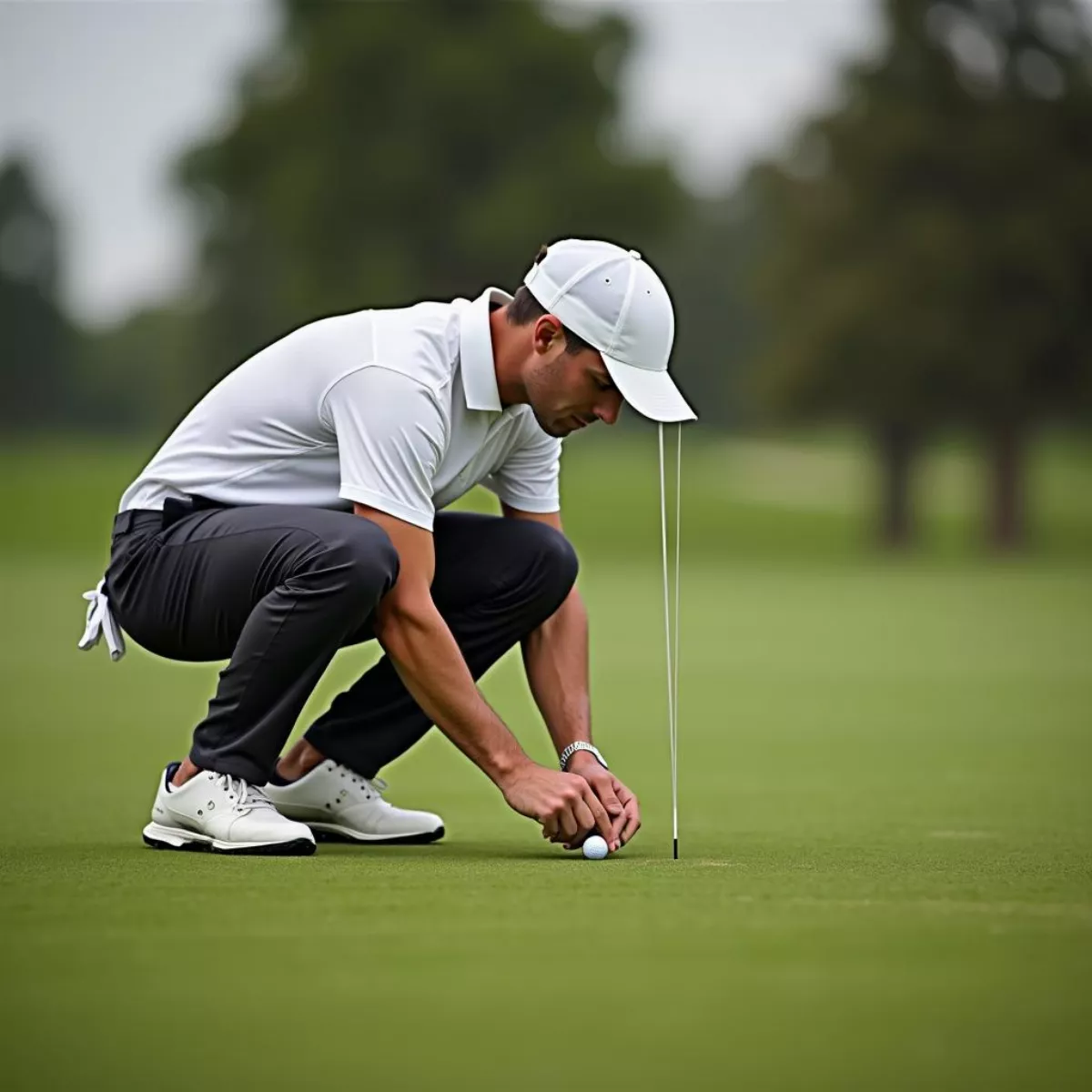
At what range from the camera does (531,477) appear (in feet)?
15.9

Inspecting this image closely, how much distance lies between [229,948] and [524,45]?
42.0 m

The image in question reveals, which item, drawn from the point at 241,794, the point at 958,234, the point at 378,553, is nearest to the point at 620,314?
the point at 378,553

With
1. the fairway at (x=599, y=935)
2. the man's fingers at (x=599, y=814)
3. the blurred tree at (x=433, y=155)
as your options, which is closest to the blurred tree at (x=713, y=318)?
the blurred tree at (x=433, y=155)

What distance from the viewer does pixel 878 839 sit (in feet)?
16.0

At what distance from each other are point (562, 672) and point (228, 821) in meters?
0.87

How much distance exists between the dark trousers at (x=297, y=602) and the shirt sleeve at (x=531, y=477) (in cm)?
10

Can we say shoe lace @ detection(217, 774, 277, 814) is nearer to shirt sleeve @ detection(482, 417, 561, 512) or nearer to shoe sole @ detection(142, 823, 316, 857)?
shoe sole @ detection(142, 823, 316, 857)

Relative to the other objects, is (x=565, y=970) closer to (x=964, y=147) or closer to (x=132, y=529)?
(x=132, y=529)

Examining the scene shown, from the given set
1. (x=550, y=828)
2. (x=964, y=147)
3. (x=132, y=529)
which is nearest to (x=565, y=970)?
(x=550, y=828)


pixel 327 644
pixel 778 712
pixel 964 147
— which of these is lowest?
pixel 778 712

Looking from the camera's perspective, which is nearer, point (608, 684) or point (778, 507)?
point (608, 684)

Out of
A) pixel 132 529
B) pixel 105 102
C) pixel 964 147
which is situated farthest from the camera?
pixel 105 102

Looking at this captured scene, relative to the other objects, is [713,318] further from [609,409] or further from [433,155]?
[609,409]

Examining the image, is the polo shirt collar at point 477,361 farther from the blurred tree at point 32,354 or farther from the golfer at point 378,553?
the blurred tree at point 32,354
